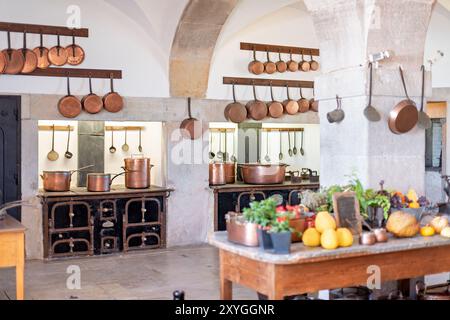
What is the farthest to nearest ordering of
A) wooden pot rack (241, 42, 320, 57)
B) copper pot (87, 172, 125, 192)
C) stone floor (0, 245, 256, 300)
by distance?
wooden pot rack (241, 42, 320, 57) < copper pot (87, 172, 125, 192) < stone floor (0, 245, 256, 300)

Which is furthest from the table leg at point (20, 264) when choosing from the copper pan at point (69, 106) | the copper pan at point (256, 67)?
the copper pan at point (256, 67)

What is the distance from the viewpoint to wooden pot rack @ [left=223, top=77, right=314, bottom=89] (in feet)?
30.4

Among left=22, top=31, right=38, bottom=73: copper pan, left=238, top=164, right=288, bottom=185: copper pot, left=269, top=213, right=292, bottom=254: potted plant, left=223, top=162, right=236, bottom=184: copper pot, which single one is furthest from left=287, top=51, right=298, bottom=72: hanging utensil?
left=269, top=213, right=292, bottom=254: potted plant

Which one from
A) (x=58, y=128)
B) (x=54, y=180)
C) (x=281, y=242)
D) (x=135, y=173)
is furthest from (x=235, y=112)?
(x=281, y=242)

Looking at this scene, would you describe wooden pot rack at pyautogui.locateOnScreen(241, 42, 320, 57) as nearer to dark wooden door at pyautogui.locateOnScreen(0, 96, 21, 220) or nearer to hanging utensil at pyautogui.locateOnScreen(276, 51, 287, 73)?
hanging utensil at pyautogui.locateOnScreen(276, 51, 287, 73)

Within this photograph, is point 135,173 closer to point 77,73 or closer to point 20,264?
point 77,73

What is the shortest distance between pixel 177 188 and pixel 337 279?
4.94 metres

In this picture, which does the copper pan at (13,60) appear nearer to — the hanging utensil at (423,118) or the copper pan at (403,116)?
the copper pan at (403,116)

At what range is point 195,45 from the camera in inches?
340

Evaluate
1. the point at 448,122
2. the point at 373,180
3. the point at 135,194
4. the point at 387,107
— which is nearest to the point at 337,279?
the point at 373,180

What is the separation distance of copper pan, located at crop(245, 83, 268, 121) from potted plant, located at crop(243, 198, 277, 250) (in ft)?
17.0

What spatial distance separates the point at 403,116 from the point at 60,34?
4770 mm

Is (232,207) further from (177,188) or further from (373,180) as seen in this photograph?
(373,180)

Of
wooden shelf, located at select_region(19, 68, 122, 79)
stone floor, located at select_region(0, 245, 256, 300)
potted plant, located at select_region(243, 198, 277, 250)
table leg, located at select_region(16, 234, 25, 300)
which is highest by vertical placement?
wooden shelf, located at select_region(19, 68, 122, 79)
